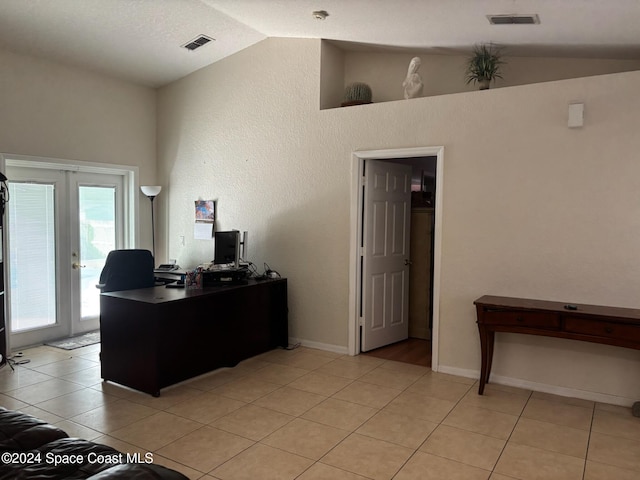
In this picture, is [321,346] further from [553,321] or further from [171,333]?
[553,321]

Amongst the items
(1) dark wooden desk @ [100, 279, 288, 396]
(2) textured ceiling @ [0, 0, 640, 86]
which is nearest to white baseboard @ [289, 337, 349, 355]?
(1) dark wooden desk @ [100, 279, 288, 396]

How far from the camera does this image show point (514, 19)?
3543mm

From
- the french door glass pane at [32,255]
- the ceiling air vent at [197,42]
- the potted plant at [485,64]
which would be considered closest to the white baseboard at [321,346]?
the french door glass pane at [32,255]

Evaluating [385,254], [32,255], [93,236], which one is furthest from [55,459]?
[93,236]

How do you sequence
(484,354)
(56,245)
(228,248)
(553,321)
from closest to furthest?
(553,321)
(484,354)
(228,248)
(56,245)

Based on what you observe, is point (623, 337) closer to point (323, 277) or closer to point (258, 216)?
point (323, 277)

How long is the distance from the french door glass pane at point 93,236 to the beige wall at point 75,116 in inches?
15.9

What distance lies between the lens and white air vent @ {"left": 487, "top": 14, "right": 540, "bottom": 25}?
3.48 meters

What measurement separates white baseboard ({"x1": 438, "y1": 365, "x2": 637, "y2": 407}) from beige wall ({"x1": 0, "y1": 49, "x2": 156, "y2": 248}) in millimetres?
4301

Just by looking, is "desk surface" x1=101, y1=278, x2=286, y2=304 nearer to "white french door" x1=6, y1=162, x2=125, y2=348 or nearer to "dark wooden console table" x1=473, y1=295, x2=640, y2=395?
"white french door" x1=6, y1=162, x2=125, y2=348

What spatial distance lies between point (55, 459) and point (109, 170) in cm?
477

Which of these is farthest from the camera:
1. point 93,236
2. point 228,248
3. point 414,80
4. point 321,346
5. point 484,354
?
point 93,236

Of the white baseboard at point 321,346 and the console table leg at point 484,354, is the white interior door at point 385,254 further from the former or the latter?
the console table leg at point 484,354

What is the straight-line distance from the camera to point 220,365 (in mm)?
4379
